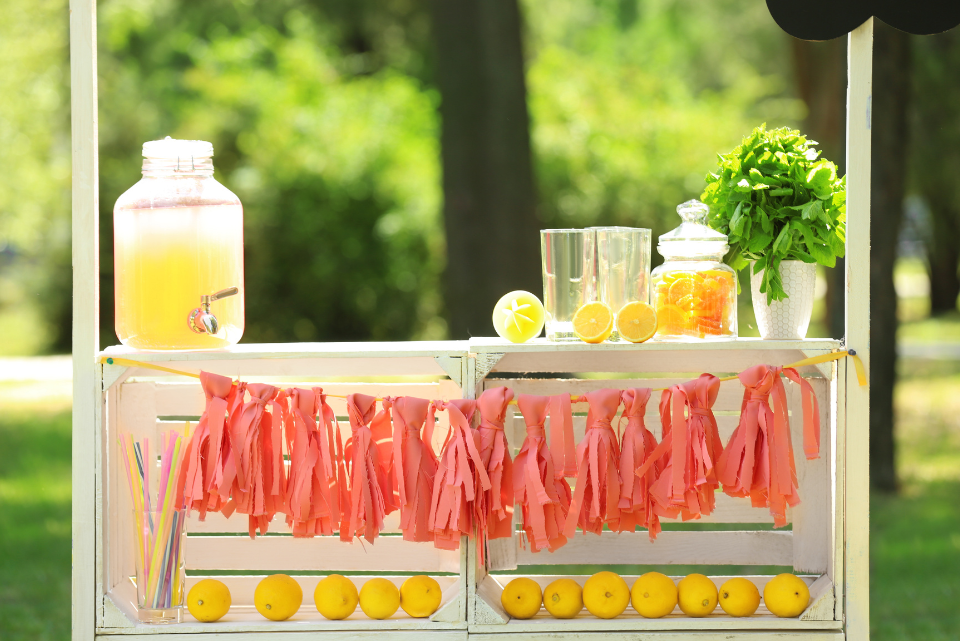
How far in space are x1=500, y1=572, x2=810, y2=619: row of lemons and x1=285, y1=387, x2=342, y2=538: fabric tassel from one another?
1.68 ft

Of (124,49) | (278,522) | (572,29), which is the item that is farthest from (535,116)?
(572,29)

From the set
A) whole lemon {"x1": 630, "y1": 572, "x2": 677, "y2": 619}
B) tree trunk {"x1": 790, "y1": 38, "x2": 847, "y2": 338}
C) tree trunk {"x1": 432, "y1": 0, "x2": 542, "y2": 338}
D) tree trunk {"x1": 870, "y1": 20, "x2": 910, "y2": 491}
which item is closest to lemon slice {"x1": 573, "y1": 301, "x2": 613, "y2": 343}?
whole lemon {"x1": 630, "y1": 572, "x2": 677, "y2": 619}

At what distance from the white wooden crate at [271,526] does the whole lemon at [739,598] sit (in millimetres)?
671

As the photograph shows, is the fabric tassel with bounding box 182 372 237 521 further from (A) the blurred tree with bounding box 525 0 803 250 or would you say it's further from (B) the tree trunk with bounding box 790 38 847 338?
(B) the tree trunk with bounding box 790 38 847 338

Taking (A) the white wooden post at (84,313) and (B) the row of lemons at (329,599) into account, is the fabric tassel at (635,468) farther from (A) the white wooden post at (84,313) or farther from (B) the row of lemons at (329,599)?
(A) the white wooden post at (84,313)

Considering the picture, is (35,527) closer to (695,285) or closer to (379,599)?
(379,599)

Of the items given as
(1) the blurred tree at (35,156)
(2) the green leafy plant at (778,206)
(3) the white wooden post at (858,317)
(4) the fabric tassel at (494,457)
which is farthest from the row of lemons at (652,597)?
(1) the blurred tree at (35,156)

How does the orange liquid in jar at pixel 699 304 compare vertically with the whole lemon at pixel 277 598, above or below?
above

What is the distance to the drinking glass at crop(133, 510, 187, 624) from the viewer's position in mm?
2412

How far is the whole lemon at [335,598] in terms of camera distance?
2.42 meters

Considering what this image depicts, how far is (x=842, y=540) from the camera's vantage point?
2.37 metres

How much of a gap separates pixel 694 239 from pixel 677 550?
0.90 meters

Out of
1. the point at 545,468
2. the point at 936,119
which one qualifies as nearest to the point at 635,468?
the point at 545,468

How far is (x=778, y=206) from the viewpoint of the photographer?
237 centimetres
